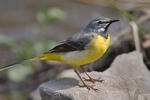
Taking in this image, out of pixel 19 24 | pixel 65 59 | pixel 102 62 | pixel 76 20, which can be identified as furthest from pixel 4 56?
pixel 65 59

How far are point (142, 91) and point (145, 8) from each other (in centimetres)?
326

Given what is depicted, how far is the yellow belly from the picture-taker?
5113 millimetres

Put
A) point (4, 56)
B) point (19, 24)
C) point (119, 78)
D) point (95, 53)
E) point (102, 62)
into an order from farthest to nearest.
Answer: point (19, 24) < point (4, 56) < point (102, 62) < point (119, 78) < point (95, 53)

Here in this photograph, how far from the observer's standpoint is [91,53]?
16.8 ft

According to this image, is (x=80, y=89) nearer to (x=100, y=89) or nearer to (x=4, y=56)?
(x=100, y=89)

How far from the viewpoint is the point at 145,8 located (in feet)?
26.6

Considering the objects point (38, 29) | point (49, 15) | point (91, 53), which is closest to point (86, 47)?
point (91, 53)

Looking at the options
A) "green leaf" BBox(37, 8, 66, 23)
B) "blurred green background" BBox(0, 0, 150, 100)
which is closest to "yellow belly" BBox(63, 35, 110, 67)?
"blurred green background" BBox(0, 0, 150, 100)

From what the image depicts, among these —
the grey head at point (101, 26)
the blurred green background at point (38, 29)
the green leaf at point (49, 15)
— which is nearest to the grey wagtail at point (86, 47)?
the grey head at point (101, 26)

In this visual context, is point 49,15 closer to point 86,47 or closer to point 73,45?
point 73,45

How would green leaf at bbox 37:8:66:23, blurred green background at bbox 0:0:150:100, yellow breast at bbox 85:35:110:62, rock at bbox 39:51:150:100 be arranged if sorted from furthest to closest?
1. green leaf at bbox 37:8:66:23
2. blurred green background at bbox 0:0:150:100
3. yellow breast at bbox 85:35:110:62
4. rock at bbox 39:51:150:100

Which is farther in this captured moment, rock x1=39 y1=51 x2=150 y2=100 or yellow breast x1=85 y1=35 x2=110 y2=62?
yellow breast x1=85 y1=35 x2=110 y2=62

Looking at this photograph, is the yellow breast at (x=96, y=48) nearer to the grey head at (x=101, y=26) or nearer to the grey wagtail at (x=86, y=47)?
the grey wagtail at (x=86, y=47)

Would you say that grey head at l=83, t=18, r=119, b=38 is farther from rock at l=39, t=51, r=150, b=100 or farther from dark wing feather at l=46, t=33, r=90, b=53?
rock at l=39, t=51, r=150, b=100
